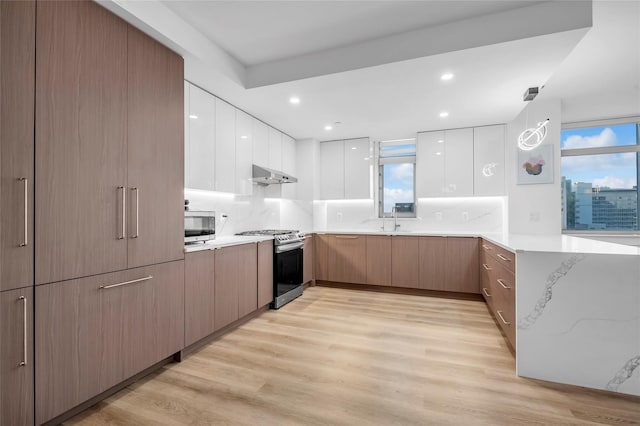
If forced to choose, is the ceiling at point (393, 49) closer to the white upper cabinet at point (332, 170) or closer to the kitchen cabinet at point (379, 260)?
the white upper cabinet at point (332, 170)

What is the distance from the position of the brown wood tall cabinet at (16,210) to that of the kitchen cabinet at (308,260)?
10.7 ft

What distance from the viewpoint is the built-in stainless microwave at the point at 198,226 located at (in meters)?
2.62

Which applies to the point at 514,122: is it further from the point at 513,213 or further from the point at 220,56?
the point at 220,56

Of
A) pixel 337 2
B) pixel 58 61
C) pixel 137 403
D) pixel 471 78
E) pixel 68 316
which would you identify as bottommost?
pixel 137 403

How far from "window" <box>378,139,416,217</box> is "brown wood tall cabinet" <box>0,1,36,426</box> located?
4.55 m

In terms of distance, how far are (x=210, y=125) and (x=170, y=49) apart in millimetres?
898

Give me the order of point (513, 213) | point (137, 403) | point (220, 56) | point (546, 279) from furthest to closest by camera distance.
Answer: point (513, 213)
point (220, 56)
point (546, 279)
point (137, 403)

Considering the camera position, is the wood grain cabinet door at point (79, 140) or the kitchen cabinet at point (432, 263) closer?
the wood grain cabinet door at point (79, 140)

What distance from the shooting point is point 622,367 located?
1.92 metres

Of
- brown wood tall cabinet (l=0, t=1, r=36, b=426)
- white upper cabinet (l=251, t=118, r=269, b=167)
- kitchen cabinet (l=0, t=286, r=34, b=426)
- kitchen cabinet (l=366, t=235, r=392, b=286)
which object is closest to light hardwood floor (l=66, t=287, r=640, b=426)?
kitchen cabinet (l=0, t=286, r=34, b=426)

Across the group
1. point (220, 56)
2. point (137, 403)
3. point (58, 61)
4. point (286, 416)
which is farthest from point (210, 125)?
point (286, 416)

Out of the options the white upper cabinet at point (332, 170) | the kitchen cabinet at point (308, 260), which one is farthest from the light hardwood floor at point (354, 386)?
the white upper cabinet at point (332, 170)

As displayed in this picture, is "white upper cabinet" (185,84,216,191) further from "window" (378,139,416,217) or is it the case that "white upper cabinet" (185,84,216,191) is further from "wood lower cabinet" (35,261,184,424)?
"window" (378,139,416,217)

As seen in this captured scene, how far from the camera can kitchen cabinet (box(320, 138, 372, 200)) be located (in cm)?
504
